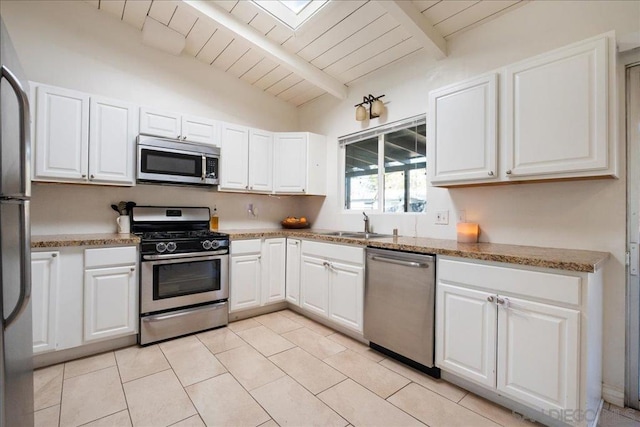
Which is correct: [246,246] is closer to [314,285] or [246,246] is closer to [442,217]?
[314,285]

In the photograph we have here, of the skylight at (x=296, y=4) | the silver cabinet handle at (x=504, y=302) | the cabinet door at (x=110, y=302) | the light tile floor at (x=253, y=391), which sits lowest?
the light tile floor at (x=253, y=391)

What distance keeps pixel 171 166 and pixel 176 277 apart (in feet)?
3.55

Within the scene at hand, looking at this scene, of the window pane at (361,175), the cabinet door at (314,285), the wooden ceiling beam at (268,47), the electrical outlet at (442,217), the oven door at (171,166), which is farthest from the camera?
the window pane at (361,175)

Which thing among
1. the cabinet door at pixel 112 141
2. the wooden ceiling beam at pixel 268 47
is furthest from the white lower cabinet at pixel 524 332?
the cabinet door at pixel 112 141

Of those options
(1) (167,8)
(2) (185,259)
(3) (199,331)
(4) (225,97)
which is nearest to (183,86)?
(4) (225,97)

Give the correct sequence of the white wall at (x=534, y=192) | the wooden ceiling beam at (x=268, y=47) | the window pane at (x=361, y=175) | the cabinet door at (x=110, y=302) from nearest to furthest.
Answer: the white wall at (x=534, y=192) < the cabinet door at (x=110, y=302) < the wooden ceiling beam at (x=268, y=47) < the window pane at (x=361, y=175)

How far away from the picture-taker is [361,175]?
11.5 ft

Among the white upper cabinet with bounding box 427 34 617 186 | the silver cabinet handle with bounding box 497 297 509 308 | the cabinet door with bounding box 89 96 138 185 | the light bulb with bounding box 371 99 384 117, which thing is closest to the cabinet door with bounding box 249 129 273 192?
the cabinet door with bounding box 89 96 138 185

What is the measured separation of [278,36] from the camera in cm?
284

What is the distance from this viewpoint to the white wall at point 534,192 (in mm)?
1780

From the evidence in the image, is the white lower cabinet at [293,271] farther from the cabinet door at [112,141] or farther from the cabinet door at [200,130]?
the cabinet door at [112,141]

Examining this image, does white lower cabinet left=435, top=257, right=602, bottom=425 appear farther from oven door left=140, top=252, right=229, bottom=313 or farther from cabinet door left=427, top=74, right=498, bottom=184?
oven door left=140, top=252, right=229, bottom=313

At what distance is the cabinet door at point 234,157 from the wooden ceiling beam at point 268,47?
35.0 inches

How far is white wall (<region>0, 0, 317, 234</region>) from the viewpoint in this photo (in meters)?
2.51
